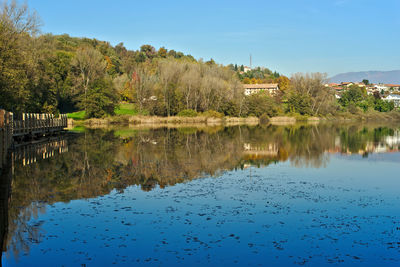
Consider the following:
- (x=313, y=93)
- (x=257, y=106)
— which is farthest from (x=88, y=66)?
(x=313, y=93)

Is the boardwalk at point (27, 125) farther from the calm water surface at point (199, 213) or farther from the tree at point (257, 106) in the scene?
the tree at point (257, 106)

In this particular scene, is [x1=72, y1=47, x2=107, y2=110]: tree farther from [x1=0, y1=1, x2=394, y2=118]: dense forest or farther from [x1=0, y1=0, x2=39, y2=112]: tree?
[x1=0, y1=0, x2=39, y2=112]: tree

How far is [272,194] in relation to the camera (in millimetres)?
14492

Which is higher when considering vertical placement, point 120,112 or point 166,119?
point 120,112

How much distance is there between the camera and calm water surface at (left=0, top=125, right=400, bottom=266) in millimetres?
8445

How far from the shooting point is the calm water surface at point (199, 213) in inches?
332

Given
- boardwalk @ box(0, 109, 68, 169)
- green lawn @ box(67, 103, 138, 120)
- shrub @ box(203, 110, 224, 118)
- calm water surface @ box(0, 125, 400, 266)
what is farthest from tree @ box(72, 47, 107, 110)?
calm water surface @ box(0, 125, 400, 266)

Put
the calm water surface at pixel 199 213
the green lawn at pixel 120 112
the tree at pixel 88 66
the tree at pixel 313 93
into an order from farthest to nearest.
Answer: the tree at pixel 313 93, the green lawn at pixel 120 112, the tree at pixel 88 66, the calm water surface at pixel 199 213

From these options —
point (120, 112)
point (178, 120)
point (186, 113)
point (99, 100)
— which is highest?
point (99, 100)

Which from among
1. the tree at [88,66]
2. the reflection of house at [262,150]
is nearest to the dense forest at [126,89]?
the tree at [88,66]

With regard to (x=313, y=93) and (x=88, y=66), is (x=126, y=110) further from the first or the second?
(x=313, y=93)

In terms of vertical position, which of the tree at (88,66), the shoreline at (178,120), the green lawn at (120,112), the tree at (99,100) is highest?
the tree at (88,66)

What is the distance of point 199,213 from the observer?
11656mm

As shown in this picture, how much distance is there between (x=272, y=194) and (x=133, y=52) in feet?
563
